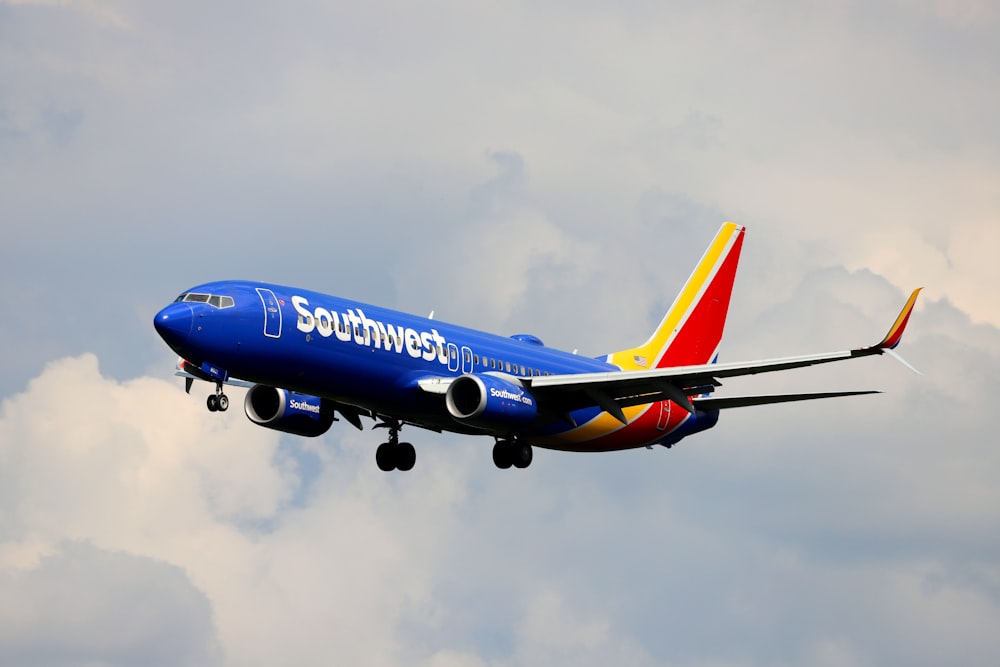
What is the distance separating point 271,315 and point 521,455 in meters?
12.5

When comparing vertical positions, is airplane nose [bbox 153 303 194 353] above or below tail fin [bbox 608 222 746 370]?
below

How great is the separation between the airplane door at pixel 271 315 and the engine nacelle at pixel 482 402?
6832mm

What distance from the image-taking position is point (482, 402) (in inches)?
2282

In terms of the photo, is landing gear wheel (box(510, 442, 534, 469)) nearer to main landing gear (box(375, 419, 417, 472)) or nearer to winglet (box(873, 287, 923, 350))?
main landing gear (box(375, 419, 417, 472))

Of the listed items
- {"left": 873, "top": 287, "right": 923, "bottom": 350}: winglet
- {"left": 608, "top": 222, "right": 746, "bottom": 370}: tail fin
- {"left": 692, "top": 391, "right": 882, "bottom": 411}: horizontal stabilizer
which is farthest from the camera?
{"left": 608, "top": 222, "right": 746, "bottom": 370}: tail fin

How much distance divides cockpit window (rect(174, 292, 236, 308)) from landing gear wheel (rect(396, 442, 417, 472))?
13.6m

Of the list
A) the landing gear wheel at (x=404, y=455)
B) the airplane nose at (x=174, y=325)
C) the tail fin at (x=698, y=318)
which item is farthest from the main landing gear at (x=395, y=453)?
the airplane nose at (x=174, y=325)

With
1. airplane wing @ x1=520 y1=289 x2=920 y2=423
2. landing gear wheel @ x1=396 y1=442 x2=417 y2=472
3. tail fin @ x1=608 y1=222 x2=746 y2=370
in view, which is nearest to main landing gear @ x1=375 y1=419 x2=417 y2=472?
landing gear wheel @ x1=396 y1=442 x2=417 y2=472

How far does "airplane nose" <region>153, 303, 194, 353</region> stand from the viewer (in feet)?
173

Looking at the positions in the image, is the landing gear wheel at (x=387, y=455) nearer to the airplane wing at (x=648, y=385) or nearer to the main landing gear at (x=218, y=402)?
the airplane wing at (x=648, y=385)

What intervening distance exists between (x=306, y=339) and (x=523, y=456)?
11.2 meters

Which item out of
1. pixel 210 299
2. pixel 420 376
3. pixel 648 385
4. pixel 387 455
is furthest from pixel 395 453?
pixel 210 299

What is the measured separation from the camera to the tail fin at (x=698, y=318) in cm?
7338

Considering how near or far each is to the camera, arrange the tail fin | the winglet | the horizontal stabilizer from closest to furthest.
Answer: the winglet < the horizontal stabilizer < the tail fin
